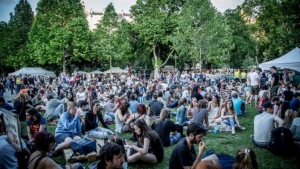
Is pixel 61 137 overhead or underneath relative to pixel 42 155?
underneath

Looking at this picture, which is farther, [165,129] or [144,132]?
[165,129]

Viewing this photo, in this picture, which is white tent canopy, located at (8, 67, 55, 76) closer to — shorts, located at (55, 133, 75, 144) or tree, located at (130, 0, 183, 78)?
tree, located at (130, 0, 183, 78)

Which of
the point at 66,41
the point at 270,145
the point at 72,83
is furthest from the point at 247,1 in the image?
the point at 270,145

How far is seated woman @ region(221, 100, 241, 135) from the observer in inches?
320

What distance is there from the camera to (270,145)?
587 centimetres

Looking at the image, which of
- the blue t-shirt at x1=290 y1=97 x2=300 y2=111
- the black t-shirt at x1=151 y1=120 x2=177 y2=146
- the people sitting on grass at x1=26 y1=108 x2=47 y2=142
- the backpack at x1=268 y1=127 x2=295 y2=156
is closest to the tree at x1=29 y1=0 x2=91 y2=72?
the people sitting on grass at x1=26 y1=108 x2=47 y2=142

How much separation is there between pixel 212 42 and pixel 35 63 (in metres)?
33.2

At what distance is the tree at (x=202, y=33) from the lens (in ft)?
101

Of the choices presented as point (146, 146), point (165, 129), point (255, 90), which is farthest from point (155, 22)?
point (146, 146)

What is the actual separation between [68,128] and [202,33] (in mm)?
27852

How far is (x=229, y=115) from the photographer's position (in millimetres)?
8203

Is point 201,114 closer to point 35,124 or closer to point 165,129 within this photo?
point 165,129

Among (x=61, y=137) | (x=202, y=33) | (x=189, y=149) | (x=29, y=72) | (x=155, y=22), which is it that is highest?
Answer: (x=155, y=22)

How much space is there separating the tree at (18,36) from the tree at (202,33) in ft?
98.2
